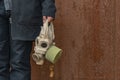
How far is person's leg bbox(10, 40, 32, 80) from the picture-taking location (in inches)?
129

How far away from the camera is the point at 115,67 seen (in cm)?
379

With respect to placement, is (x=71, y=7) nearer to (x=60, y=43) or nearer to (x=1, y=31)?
(x=60, y=43)

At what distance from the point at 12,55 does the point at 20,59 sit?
101 millimetres

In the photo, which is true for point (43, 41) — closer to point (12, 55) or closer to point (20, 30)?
point (20, 30)

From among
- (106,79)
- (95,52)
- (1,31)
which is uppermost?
(1,31)

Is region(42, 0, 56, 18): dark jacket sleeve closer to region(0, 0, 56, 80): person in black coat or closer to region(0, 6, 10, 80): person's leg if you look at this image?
region(0, 0, 56, 80): person in black coat

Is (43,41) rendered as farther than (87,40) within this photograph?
No

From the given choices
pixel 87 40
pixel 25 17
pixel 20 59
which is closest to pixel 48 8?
pixel 25 17

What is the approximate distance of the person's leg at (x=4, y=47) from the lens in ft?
10.9

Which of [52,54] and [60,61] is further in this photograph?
[60,61]

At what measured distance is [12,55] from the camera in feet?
11.0

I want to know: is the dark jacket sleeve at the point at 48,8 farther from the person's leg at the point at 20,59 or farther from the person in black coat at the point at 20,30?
the person's leg at the point at 20,59

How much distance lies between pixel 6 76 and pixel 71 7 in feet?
2.79

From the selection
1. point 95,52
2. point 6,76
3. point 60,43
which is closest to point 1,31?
point 6,76
